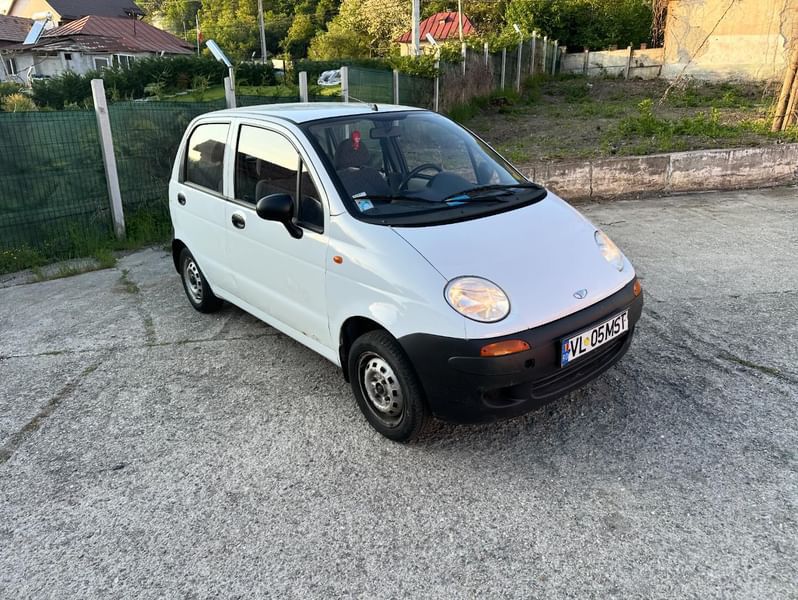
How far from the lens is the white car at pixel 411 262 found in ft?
9.46

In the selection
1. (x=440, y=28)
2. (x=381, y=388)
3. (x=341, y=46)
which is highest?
(x=440, y=28)

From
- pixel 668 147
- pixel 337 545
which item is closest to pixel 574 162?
pixel 668 147

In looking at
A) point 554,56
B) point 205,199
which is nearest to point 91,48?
point 554,56

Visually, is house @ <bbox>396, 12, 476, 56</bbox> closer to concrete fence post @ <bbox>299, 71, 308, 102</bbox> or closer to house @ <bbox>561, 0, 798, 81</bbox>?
house @ <bbox>561, 0, 798, 81</bbox>

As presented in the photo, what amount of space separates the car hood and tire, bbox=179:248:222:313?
8.13 feet

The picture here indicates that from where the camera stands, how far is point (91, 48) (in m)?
31.5

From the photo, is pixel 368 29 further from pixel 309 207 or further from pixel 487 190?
pixel 309 207

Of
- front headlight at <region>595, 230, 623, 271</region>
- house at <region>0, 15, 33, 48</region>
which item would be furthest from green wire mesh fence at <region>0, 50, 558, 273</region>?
house at <region>0, 15, 33, 48</region>

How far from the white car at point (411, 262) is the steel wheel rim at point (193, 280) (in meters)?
0.64

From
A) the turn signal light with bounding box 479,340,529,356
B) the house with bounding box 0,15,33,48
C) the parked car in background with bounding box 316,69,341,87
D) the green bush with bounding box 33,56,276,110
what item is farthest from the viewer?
the house with bounding box 0,15,33,48

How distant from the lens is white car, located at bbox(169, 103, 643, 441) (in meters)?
2.88

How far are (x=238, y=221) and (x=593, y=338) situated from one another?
2.50 metres

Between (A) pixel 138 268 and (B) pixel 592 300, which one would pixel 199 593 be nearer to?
(B) pixel 592 300

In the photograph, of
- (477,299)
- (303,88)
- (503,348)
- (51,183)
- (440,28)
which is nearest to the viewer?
(503,348)
